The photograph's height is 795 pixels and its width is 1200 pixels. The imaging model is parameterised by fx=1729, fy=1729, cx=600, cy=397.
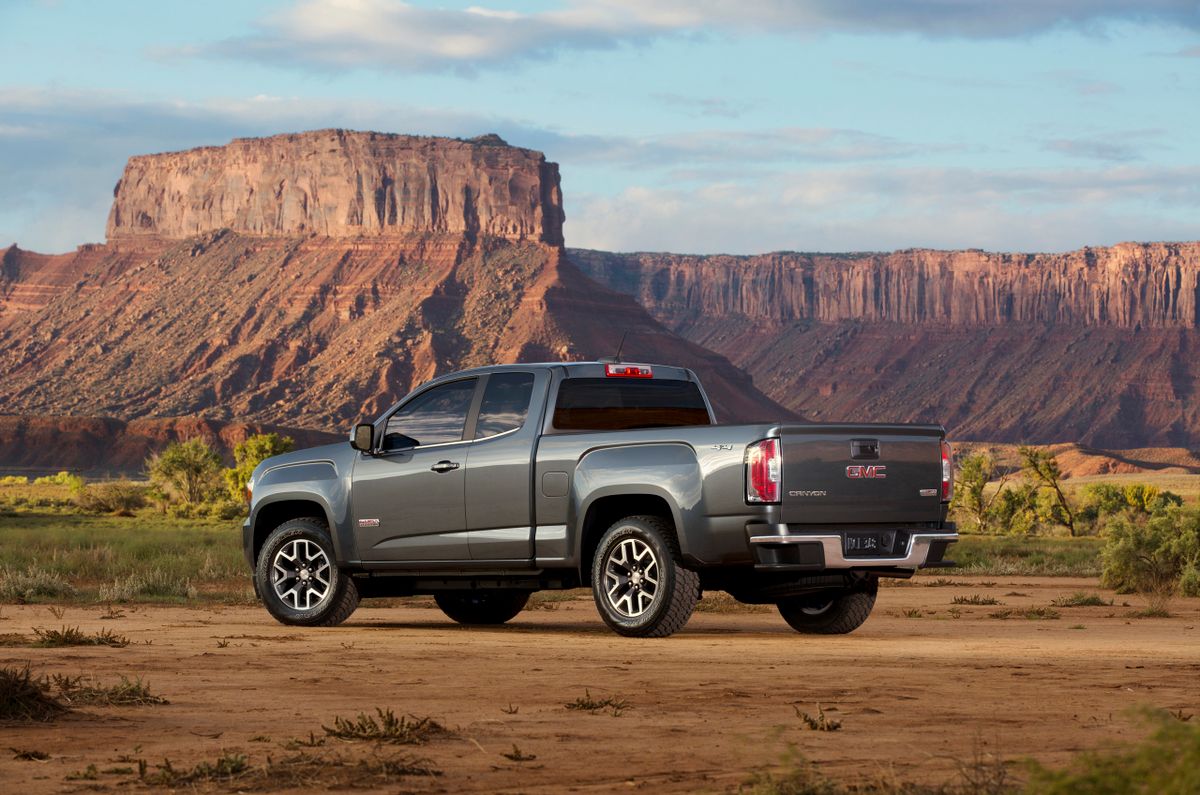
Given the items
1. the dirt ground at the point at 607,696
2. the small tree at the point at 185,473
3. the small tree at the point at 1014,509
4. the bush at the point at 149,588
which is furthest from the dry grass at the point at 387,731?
the small tree at the point at 185,473

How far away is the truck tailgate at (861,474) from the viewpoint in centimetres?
1256

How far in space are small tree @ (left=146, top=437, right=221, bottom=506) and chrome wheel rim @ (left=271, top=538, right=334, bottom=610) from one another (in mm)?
55429

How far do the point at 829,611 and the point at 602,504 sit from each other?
248 cm

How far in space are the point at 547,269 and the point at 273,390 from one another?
28.8 meters

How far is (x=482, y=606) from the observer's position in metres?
16.2

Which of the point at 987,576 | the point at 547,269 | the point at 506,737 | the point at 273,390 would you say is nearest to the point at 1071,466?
the point at 547,269

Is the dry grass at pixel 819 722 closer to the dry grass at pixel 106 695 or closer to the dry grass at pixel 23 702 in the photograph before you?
the dry grass at pixel 106 695

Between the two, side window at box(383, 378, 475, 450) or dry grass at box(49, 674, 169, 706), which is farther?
side window at box(383, 378, 475, 450)

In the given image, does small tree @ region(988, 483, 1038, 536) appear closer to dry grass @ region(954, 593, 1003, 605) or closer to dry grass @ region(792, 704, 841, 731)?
dry grass @ region(954, 593, 1003, 605)

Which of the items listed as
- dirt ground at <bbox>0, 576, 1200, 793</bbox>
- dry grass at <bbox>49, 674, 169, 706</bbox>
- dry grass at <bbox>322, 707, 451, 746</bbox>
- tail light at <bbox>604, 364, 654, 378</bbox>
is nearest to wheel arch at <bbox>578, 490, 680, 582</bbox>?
dirt ground at <bbox>0, 576, 1200, 793</bbox>

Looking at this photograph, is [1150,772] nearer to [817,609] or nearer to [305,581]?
[817,609]

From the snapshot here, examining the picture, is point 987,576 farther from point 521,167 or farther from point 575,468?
point 521,167

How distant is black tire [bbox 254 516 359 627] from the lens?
15062 mm

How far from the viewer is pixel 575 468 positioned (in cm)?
1343
